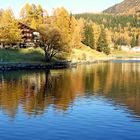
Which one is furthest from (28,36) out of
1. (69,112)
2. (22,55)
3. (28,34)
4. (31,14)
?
(69,112)

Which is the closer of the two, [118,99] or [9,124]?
[9,124]

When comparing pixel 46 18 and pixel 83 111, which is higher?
pixel 46 18

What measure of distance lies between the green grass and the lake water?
2224 inches

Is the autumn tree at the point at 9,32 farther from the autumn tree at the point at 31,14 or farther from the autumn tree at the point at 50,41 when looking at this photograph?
the autumn tree at the point at 31,14

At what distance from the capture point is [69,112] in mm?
48781

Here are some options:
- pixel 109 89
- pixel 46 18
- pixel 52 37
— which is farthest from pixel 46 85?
pixel 46 18

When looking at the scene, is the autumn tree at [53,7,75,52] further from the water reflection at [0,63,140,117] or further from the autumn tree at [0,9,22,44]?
the water reflection at [0,63,140,117]

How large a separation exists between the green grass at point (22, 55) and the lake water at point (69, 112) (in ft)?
185

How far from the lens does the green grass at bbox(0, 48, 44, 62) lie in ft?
443

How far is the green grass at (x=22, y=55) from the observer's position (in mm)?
134875

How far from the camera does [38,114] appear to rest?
4750cm

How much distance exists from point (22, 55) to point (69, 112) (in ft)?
311

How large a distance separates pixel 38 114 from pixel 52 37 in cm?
9042

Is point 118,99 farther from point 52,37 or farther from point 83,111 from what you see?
point 52,37
